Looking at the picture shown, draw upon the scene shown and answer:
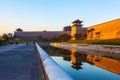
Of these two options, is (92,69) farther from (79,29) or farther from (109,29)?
(79,29)

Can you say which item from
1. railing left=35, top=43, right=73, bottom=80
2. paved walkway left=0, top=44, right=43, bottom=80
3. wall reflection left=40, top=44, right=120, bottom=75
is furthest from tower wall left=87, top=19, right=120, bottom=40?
railing left=35, top=43, right=73, bottom=80

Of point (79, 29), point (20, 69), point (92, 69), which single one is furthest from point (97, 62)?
point (79, 29)

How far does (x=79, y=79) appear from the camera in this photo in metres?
9.30

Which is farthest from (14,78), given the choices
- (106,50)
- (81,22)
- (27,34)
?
(27,34)

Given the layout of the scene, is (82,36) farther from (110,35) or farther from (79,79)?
(79,79)

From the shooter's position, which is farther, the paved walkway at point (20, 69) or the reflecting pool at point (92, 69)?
the reflecting pool at point (92, 69)

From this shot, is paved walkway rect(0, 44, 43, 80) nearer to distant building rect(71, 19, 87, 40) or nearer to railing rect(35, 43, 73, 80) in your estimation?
railing rect(35, 43, 73, 80)

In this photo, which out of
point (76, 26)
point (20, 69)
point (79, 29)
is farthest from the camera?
point (76, 26)

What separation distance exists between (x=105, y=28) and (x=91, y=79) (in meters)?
51.1

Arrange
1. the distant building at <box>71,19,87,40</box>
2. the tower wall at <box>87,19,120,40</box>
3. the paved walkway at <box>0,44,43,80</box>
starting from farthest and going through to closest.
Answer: the distant building at <box>71,19,87,40</box> < the tower wall at <box>87,19,120,40</box> < the paved walkway at <box>0,44,43,80</box>

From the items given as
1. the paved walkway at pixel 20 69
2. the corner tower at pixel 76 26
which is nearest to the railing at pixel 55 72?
the paved walkway at pixel 20 69

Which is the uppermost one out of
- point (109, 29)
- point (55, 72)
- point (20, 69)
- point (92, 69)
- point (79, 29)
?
point (79, 29)

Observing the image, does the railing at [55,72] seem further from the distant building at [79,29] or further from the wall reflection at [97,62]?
the distant building at [79,29]

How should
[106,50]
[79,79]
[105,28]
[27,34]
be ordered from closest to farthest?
[79,79] < [106,50] < [105,28] < [27,34]
